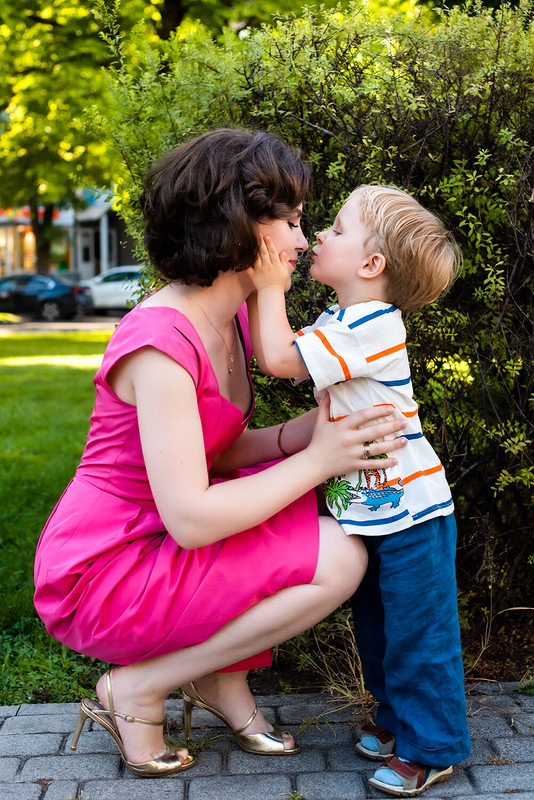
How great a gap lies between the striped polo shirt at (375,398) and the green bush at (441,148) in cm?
55

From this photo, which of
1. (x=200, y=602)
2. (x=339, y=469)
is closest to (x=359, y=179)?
(x=339, y=469)

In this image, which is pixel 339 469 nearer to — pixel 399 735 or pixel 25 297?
pixel 399 735

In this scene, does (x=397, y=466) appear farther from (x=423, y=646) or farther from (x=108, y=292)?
(x=108, y=292)

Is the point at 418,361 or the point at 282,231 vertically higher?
the point at 282,231

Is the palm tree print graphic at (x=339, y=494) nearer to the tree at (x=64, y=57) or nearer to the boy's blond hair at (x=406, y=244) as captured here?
the boy's blond hair at (x=406, y=244)

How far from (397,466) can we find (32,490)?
3.49 m

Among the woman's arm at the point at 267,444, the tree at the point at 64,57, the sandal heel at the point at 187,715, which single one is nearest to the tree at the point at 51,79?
the tree at the point at 64,57

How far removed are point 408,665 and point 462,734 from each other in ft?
0.75

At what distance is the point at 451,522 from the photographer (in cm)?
226

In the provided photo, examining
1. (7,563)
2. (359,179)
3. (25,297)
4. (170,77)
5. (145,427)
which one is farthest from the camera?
(25,297)

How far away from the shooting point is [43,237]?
29.0m

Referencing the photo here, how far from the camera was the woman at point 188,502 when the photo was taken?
2109 millimetres

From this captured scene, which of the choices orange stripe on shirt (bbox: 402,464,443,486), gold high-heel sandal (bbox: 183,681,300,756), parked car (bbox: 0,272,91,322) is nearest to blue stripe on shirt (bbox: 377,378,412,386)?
orange stripe on shirt (bbox: 402,464,443,486)

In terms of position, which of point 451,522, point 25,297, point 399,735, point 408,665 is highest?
point 451,522
